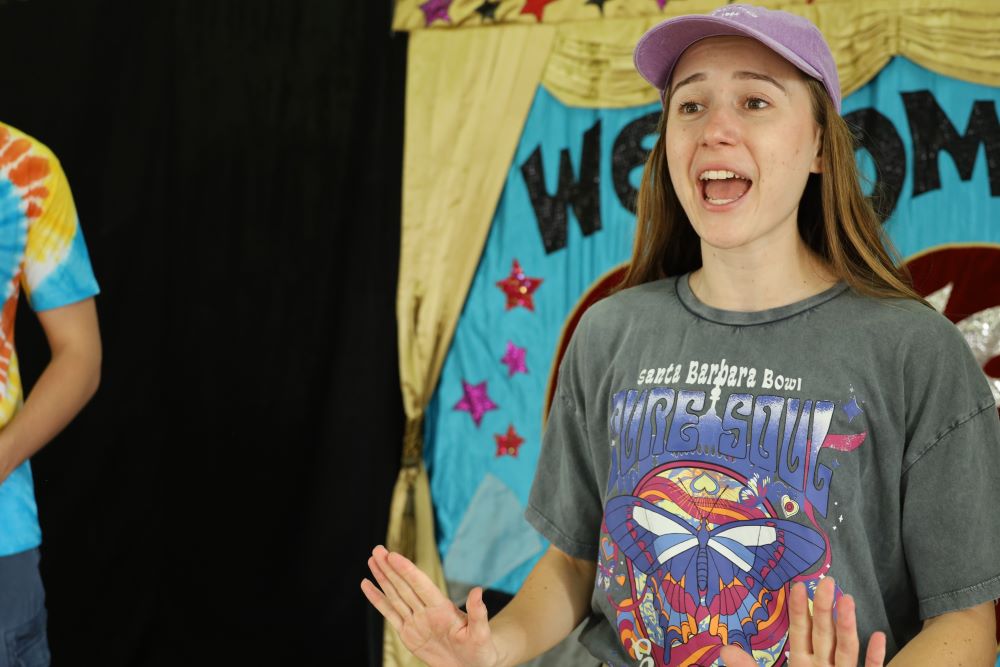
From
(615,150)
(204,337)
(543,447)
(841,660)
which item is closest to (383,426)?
(204,337)

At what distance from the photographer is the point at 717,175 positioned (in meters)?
1.34

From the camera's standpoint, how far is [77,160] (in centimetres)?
330

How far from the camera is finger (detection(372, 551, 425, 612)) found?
1296 mm

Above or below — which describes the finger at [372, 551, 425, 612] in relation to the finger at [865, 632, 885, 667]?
below

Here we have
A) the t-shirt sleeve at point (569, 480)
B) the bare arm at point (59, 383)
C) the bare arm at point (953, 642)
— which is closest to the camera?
the bare arm at point (953, 642)

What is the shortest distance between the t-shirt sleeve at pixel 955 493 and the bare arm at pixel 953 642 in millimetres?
17

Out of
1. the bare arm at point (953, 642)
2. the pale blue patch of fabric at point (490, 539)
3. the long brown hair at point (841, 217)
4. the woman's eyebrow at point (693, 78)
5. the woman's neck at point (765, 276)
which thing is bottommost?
the pale blue patch of fabric at point (490, 539)

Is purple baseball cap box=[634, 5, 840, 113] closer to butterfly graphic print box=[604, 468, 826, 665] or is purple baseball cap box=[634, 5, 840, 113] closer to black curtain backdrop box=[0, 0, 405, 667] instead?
butterfly graphic print box=[604, 468, 826, 665]

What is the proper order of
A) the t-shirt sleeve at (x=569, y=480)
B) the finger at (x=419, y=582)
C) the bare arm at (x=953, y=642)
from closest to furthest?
1. the bare arm at (x=953, y=642)
2. the finger at (x=419, y=582)
3. the t-shirt sleeve at (x=569, y=480)

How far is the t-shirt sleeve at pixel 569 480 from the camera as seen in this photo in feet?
4.93

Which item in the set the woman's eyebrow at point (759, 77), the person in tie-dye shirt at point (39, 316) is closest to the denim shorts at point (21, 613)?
the person in tie-dye shirt at point (39, 316)

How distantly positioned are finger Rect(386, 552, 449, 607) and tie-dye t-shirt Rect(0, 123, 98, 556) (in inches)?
34.3

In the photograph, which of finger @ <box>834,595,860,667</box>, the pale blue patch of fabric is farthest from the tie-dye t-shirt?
the pale blue patch of fabric

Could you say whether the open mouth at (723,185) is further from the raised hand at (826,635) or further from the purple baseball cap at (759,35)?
the raised hand at (826,635)
